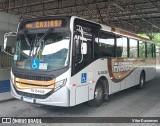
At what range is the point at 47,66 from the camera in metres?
6.91

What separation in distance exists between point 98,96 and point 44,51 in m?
2.73

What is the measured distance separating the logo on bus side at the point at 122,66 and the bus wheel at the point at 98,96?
1.36 metres

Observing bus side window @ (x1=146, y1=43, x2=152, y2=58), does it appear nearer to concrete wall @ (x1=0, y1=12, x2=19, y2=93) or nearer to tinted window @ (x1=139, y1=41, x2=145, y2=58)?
tinted window @ (x1=139, y1=41, x2=145, y2=58)

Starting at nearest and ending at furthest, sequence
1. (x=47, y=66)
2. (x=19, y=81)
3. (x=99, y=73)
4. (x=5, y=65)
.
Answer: (x=47, y=66), (x=19, y=81), (x=99, y=73), (x=5, y=65)

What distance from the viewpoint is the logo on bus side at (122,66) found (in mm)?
9797

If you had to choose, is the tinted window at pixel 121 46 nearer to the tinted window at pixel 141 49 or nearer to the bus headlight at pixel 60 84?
the tinted window at pixel 141 49

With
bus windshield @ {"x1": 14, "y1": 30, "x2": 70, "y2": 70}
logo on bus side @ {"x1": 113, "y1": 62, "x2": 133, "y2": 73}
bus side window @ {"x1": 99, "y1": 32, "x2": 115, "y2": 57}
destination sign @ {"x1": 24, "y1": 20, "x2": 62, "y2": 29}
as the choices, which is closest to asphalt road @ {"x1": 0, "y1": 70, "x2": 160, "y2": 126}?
logo on bus side @ {"x1": 113, "y1": 62, "x2": 133, "y2": 73}

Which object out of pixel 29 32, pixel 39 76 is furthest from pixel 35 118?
pixel 29 32

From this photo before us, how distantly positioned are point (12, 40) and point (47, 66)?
4.72 meters

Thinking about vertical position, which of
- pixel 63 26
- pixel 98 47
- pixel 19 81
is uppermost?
pixel 63 26

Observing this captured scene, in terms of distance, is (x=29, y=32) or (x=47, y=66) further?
(x=29, y=32)

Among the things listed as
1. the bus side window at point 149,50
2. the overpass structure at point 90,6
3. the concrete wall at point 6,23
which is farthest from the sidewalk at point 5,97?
the bus side window at point 149,50

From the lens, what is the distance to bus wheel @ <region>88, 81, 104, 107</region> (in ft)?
27.1

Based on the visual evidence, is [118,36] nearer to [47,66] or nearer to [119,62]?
[119,62]
